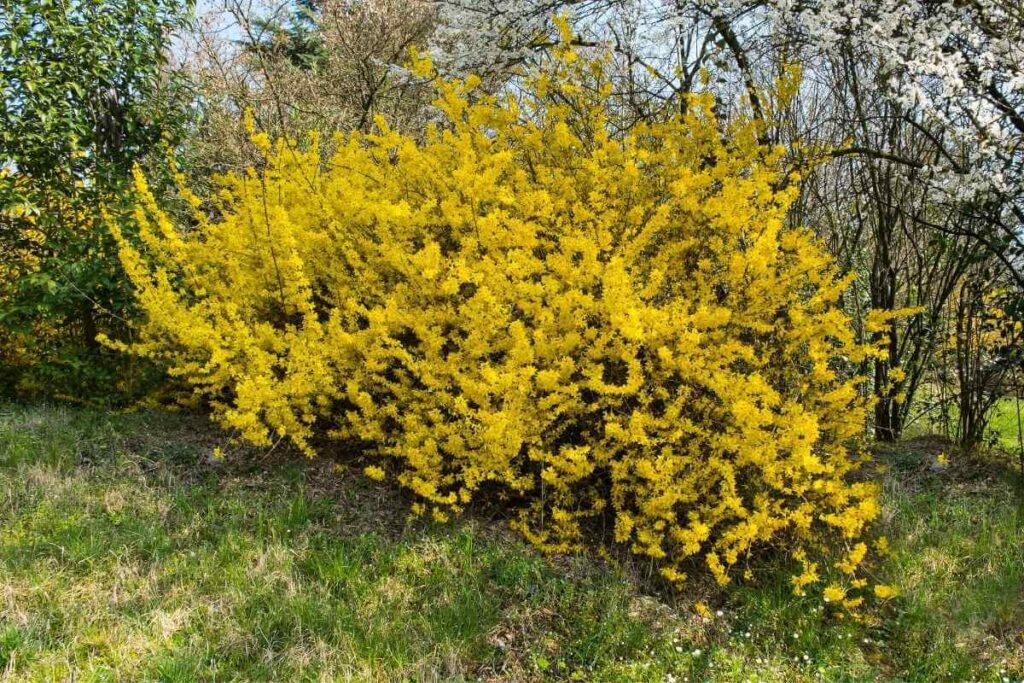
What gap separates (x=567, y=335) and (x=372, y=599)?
50.5 inches

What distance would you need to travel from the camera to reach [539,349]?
319cm

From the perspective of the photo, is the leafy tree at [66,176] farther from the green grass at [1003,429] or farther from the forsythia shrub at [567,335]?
the green grass at [1003,429]

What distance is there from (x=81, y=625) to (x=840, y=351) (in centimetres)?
314

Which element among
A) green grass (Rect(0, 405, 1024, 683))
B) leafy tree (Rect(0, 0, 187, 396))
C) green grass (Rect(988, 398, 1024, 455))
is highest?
leafy tree (Rect(0, 0, 187, 396))

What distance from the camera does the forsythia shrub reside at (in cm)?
305

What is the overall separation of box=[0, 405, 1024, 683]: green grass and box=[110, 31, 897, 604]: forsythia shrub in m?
0.19

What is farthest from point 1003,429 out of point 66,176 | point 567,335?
point 66,176

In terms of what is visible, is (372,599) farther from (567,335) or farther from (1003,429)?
(1003,429)

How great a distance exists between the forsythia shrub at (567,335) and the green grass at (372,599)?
195mm

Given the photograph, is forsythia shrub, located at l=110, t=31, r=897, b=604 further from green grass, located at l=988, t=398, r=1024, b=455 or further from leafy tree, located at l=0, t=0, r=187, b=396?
green grass, located at l=988, t=398, r=1024, b=455

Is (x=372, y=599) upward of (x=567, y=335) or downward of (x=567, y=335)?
downward

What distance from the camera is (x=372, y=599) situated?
2729mm

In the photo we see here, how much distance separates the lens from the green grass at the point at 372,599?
2.45 m

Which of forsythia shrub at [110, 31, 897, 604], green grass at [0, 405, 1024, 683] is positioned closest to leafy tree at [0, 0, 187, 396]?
forsythia shrub at [110, 31, 897, 604]
